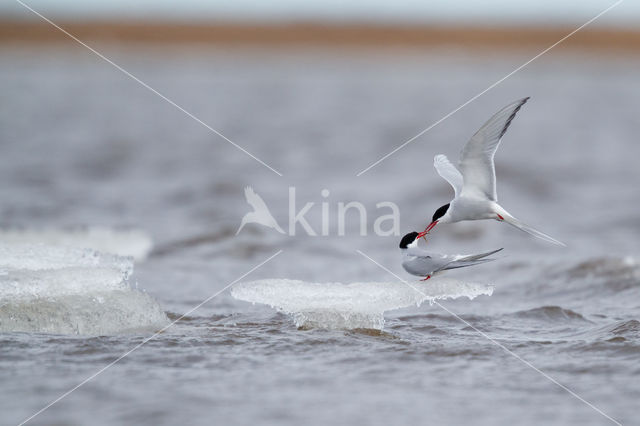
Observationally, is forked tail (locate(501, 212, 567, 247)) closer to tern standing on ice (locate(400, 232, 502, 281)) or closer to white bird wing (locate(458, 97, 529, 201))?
white bird wing (locate(458, 97, 529, 201))

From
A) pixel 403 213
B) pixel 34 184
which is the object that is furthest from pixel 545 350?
pixel 34 184

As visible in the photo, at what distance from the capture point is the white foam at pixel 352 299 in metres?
5.55

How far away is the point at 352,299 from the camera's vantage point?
5605 millimetres

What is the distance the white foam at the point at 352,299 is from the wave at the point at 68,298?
26.5 inches

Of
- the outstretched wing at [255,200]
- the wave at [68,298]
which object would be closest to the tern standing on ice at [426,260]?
the wave at [68,298]

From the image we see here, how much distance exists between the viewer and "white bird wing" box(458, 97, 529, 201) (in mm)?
4805

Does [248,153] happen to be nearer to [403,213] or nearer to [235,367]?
[403,213]

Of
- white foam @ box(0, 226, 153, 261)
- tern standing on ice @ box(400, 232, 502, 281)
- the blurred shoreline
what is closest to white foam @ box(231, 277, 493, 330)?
tern standing on ice @ box(400, 232, 502, 281)

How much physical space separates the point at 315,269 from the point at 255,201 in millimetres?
4517

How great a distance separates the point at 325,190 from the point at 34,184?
4.55 metres

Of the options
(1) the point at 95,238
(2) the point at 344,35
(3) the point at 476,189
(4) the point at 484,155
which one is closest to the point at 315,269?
(1) the point at 95,238

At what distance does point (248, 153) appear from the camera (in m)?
18.5

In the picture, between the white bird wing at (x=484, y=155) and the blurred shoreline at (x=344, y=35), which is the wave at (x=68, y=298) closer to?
the white bird wing at (x=484, y=155)

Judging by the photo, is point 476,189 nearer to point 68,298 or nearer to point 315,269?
point 68,298
